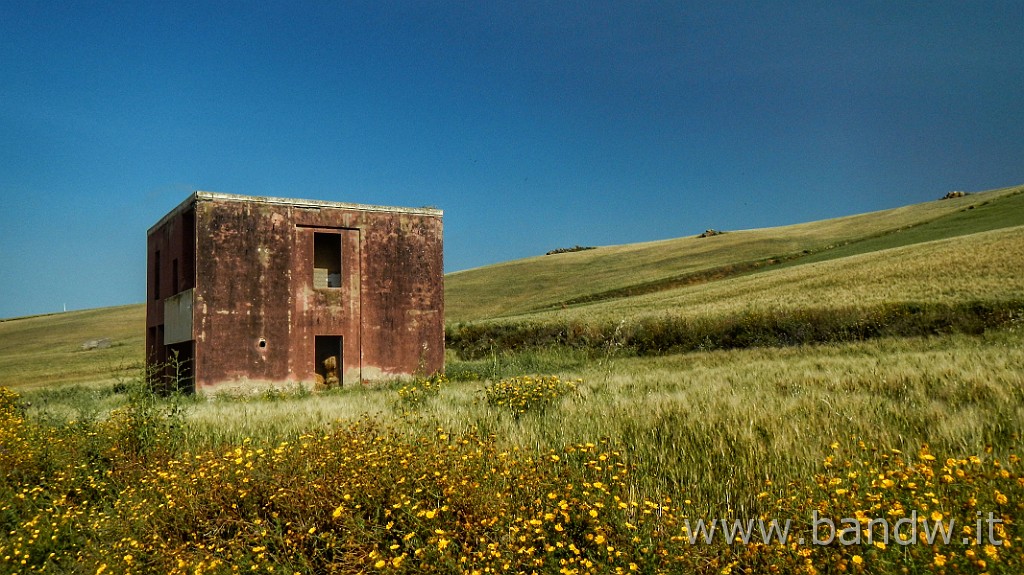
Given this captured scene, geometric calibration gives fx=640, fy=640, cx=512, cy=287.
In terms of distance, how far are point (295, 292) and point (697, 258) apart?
50369mm

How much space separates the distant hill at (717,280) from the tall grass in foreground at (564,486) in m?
15.5

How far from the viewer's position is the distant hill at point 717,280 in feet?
92.3

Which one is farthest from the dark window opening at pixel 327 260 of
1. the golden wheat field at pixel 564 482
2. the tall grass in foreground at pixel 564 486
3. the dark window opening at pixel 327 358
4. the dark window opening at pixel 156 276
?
the tall grass in foreground at pixel 564 486

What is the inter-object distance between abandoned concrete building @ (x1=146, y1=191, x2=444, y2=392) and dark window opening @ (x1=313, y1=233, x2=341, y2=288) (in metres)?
0.04

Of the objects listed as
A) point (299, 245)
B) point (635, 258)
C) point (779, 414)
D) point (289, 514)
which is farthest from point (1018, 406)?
point (635, 258)

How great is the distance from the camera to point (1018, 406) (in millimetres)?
6117

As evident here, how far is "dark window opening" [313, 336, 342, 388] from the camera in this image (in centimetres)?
2298

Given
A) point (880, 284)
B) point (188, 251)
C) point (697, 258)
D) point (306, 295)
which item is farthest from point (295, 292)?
point (697, 258)

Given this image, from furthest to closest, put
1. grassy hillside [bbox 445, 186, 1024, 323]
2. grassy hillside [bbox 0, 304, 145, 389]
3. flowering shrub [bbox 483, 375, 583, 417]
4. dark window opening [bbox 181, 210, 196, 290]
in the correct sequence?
grassy hillside [bbox 445, 186, 1024, 323] → grassy hillside [bbox 0, 304, 145, 389] → dark window opening [bbox 181, 210, 196, 290] → flowering shrub [bbox 483, 375, 583, 417]

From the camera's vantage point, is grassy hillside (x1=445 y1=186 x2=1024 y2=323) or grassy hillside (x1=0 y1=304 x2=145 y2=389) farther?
grassy hillside (x1=445 y1=186 x2=1024 y2=323)

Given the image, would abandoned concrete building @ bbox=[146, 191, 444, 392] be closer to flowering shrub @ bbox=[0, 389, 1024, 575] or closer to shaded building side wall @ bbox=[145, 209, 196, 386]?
shaded building side wall @ bbox=[145, 209, 196, 386]

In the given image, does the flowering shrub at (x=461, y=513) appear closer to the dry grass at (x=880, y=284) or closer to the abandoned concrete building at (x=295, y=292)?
the abandoned concrete building at (x=295, y=292)

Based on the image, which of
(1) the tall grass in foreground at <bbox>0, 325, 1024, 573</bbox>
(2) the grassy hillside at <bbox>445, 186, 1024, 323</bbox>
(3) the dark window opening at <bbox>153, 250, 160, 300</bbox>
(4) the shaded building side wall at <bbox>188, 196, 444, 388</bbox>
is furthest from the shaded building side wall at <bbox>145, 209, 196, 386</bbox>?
(2) the grassy hillside at <bbox>445, 186, 1024, 323</bbox>

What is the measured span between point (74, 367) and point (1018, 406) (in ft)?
169
